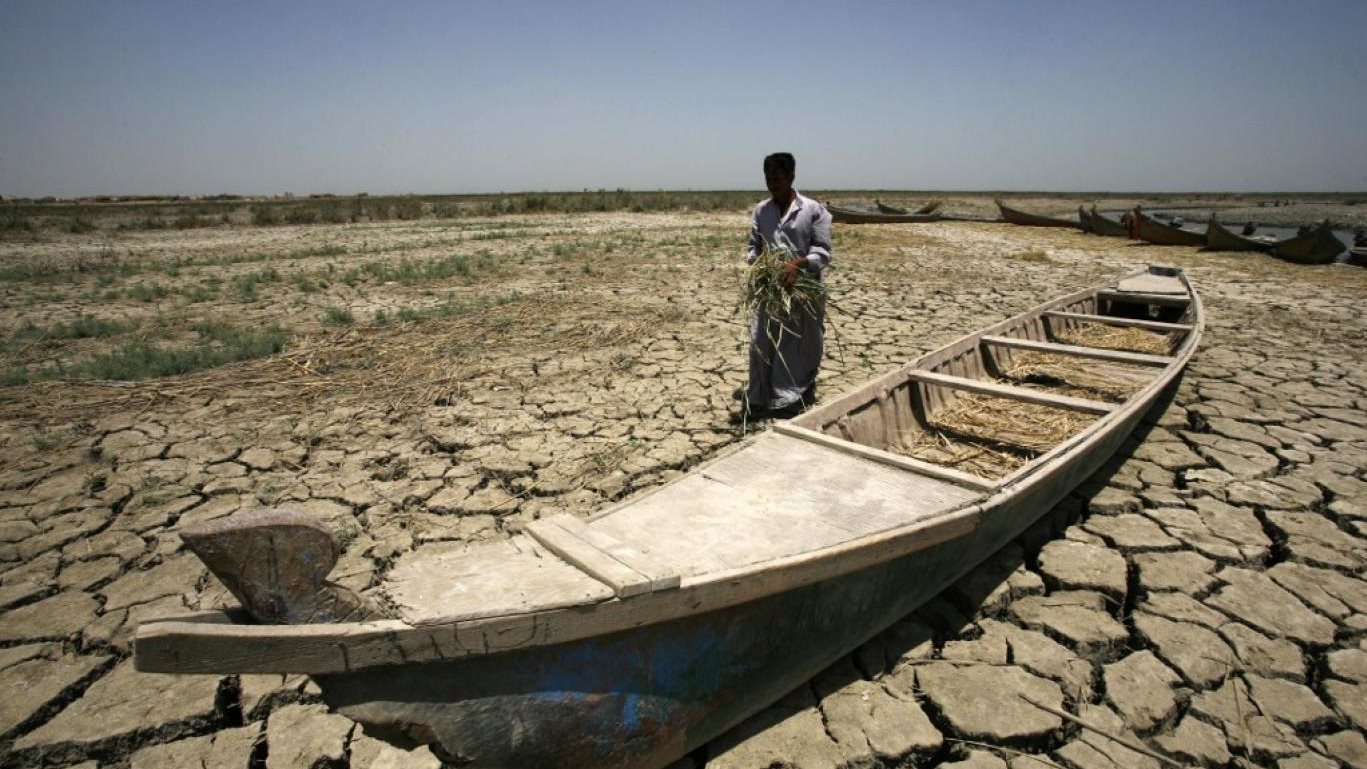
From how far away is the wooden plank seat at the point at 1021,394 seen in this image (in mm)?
3709

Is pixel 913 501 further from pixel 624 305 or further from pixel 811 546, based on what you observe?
pixel 624 305

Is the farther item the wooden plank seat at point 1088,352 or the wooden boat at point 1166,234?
the wooden boat at point 1166,234

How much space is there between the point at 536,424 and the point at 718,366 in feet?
6.42

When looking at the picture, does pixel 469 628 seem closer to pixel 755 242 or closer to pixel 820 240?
pixel 820 240

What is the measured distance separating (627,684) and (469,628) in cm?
50

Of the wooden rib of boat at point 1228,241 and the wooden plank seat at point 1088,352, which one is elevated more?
the wooden rib of boat at point 1228,241

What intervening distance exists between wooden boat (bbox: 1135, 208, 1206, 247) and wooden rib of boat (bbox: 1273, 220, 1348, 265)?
91.0 inches

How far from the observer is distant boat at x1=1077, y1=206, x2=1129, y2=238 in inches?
677

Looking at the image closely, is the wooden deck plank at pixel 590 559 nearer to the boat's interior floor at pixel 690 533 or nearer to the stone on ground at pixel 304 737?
the boat's interior floor at pixel 690 533

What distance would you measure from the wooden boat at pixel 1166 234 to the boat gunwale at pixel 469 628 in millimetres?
17676

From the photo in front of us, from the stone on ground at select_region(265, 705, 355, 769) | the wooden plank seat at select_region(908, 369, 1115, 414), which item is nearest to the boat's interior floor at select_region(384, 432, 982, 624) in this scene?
the stone on ground at select_region(265, 705, 355, 769)

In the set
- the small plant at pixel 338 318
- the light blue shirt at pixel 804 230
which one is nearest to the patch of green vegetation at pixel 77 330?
the small plant at pixel 338 318

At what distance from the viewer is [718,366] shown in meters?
6.00

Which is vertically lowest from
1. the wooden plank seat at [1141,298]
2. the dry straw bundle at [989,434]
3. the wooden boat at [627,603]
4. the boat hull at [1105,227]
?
the dry straw bundle at [989,434]
